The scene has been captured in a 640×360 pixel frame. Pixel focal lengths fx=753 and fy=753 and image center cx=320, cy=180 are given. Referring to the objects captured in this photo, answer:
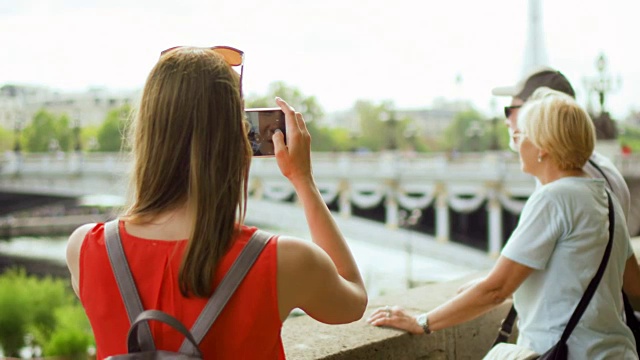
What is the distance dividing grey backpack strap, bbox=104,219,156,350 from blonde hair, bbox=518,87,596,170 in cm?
63

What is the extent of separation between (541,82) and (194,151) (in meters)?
1.06

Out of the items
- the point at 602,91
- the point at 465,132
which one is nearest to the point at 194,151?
the point at 602,91

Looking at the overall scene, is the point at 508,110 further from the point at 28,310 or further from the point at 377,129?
the point at 377,129

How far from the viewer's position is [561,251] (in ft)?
3.17

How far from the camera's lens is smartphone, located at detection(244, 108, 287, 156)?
69cm

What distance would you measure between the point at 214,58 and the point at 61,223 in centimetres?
2379

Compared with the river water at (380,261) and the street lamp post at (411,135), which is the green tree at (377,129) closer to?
the street lamp post at (411,135)

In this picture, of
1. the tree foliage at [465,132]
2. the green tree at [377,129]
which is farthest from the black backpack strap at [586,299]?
the tree foliage at [465,132]

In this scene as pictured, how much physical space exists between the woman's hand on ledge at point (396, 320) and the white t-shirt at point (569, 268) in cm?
20

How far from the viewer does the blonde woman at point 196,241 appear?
57 centimetres

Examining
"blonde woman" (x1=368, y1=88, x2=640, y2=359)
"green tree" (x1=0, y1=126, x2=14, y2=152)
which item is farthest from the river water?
"blonde woman" (x1=368, y1=88, x2=640, y2=359)

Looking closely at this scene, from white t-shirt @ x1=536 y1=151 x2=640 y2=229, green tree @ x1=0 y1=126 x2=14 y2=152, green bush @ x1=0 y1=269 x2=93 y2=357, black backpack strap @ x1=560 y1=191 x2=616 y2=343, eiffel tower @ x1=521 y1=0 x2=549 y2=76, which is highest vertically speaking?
eiffel tower @ x1=521 y1=0 x2=549 y2=76

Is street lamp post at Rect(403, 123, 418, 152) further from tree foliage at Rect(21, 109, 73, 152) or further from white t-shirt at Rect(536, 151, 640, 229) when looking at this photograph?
white t-shirt at Rect(536, 151, 640, 229)

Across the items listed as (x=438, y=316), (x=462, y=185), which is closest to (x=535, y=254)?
(x=438, y=316)
